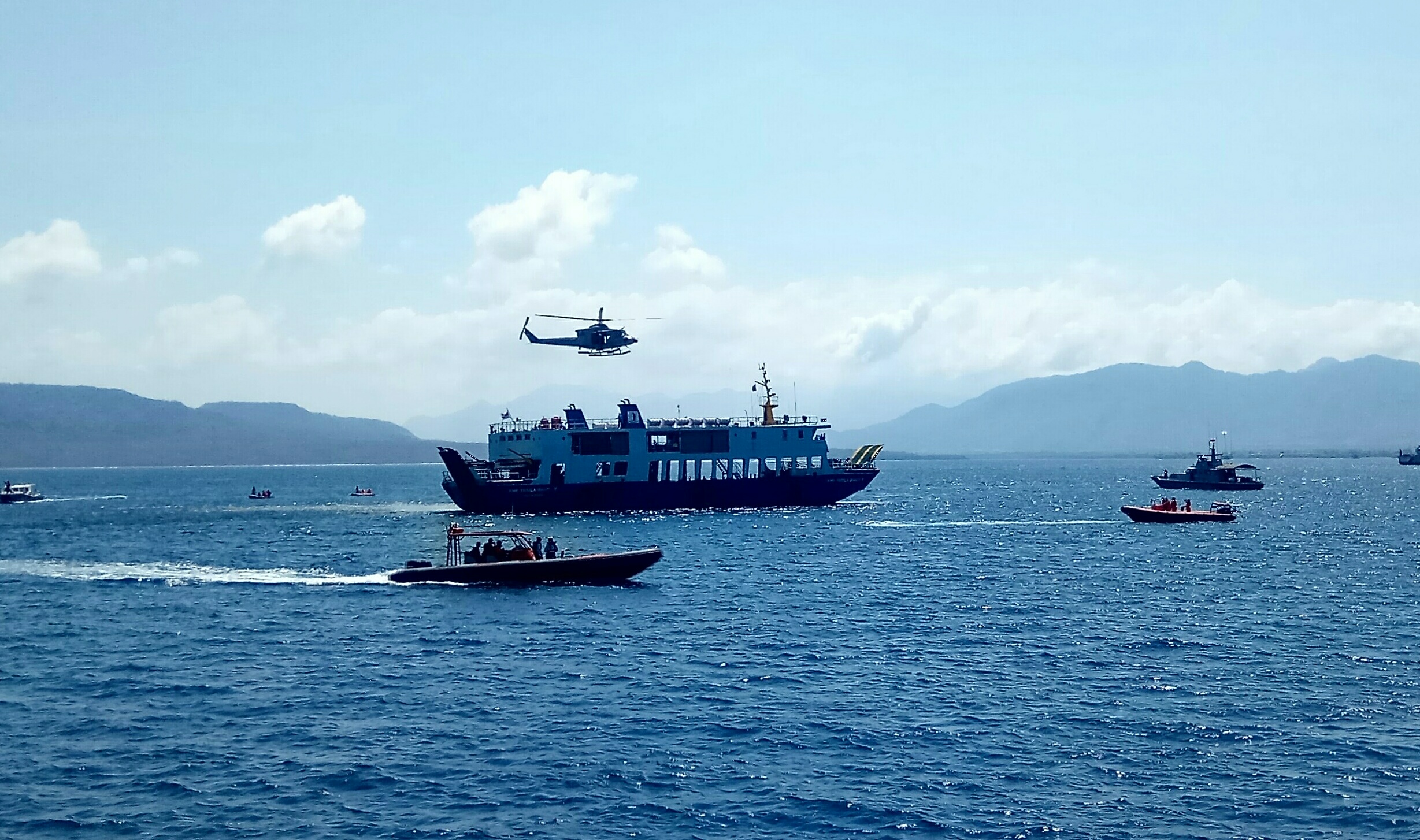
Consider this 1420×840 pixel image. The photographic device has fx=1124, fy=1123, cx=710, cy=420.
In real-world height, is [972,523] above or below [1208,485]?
below

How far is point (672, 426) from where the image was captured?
110 meters

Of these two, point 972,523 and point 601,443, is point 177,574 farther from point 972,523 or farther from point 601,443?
point 972,523

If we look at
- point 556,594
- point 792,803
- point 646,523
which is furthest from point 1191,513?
point 792,803

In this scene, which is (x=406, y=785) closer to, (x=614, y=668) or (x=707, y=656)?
(x=614, y=668)

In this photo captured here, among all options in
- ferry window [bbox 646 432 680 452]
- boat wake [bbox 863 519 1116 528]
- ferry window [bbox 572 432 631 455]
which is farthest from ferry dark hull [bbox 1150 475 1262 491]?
ferry window [bbox 572 432 631 455]

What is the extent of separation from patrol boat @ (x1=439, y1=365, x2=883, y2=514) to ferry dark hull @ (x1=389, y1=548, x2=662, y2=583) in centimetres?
4273

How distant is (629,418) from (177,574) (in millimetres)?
49911

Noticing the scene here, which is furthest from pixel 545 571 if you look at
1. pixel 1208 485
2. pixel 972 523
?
pixel 1208 485

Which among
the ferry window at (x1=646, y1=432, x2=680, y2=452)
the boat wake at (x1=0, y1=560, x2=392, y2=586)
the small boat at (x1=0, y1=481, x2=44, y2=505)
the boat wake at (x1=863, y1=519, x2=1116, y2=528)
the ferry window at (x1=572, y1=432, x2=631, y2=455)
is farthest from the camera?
the small boat at (x1=0, y1=481, x2=44, y2=505)

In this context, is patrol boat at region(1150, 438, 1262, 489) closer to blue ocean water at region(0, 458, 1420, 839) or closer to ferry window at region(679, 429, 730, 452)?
ferry window at region(679, 429, 730, 452)

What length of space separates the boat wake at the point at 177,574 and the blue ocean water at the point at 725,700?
412 mm

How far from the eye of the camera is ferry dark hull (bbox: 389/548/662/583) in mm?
56844

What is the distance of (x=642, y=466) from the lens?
107 metres

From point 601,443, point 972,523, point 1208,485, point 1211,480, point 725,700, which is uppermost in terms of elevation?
point 601,443
